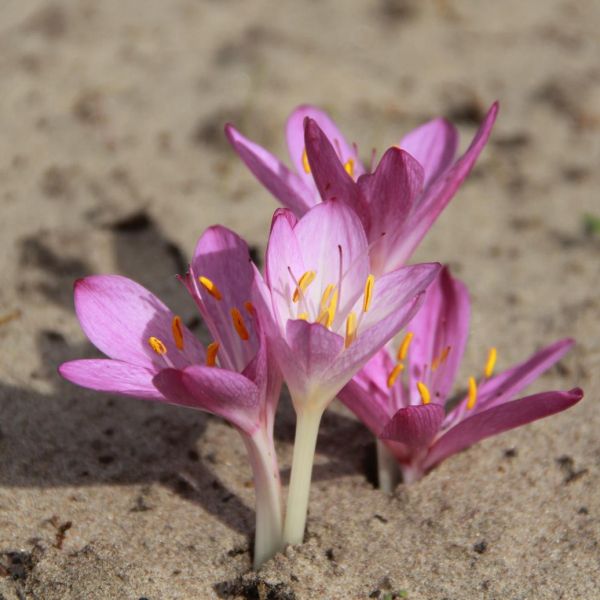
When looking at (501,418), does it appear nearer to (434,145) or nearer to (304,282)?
(304,282)

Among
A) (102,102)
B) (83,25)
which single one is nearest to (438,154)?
(102,102)

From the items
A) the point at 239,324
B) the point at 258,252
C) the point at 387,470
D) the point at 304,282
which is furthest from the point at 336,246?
the point at 258,252

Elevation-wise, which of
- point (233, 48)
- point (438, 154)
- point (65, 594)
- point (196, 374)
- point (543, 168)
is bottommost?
point (65, 594)

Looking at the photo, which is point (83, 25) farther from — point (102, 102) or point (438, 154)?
point (438, 154)

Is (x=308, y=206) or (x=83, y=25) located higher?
(x=83, y=25)

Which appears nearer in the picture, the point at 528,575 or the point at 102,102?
the point at 528,575

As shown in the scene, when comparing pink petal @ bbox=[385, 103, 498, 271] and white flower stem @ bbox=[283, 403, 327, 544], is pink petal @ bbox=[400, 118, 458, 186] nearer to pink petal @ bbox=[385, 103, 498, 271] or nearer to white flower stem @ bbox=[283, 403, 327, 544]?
pink petal @ bbox=[385, 103, 498, 271]

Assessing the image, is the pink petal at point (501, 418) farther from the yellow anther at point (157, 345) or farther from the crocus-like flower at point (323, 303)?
the yellow anther at point (157, 345)
